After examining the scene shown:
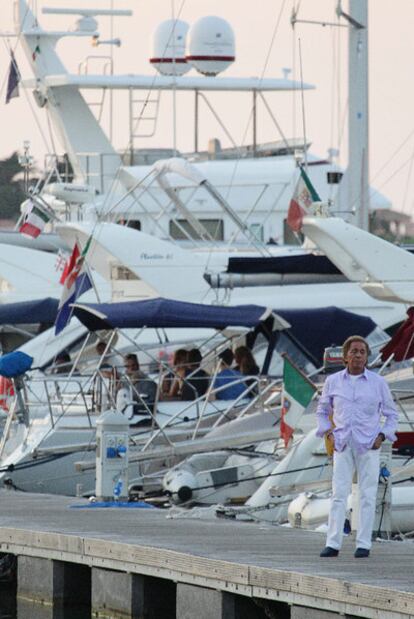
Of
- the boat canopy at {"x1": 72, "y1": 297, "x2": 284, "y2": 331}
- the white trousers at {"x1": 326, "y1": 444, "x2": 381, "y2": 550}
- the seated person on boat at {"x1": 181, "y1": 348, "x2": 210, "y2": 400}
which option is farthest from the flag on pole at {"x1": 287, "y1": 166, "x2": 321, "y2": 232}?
the white trousers at {"x1": 326, "y1": 444, "x2": 381, "y2": 550}

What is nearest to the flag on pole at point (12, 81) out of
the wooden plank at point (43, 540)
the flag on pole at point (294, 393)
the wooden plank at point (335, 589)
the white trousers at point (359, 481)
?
the flag on pole at point (294, 393)

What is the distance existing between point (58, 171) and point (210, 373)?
59.8 feet

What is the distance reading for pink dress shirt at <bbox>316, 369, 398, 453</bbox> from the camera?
404 inches

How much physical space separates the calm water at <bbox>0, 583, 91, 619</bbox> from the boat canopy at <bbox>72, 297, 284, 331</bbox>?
194 inches

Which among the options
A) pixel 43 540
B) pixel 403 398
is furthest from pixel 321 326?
pixel 43 540

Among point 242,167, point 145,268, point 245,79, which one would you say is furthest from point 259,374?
point 245,79

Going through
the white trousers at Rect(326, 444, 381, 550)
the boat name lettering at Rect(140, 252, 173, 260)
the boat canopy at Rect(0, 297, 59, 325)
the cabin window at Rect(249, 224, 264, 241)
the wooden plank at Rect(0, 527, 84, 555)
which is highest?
the cabin window at Rect(249, 224, 264, 241)

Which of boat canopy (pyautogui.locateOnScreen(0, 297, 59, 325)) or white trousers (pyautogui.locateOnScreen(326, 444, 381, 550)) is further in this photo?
boat canopy (pyautogui.locateOnScreen(0, 297, 59, 325))

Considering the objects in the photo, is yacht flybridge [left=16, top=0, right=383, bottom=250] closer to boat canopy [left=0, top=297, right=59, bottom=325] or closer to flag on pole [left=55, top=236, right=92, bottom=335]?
boat canopy [left=0, top=297, right=59, bottom=325]

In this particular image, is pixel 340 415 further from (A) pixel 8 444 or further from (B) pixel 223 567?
(A) pixel 8 444

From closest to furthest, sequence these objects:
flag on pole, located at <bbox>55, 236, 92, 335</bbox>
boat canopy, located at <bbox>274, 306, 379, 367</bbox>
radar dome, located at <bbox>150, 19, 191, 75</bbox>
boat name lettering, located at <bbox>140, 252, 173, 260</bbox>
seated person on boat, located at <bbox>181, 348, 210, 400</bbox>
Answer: seated person on boat, located at <bbox>181, 348, 210, 400</bbox>, flag on pole, located at <bbox>55, 236, 92, 335</bbox>, boat canopy, located at <bbox>274, 306, 379, 367</bbox>, boat name lettering, located at <bbox>140, 252, 173, 260</bbox>, radar dome, located at <bbox>150, 19, 191, 75</bbox>

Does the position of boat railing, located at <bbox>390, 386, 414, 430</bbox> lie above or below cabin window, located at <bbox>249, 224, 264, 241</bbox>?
below

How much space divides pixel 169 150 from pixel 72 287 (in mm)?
17459

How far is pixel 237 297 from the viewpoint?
77.9 feet
